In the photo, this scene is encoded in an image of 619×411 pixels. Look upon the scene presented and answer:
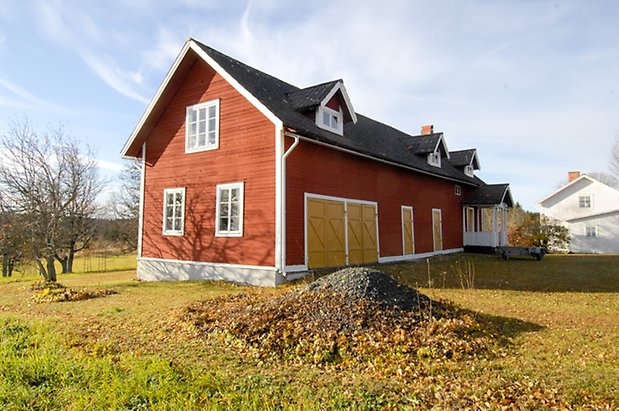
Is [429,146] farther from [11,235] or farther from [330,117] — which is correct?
[11,235]

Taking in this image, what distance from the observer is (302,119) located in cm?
1369

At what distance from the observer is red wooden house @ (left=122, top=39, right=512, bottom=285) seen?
12305 mm

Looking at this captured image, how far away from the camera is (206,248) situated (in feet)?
45.1

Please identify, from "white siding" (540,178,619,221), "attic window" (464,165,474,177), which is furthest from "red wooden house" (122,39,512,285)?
"white siding" (540,178,619,221)

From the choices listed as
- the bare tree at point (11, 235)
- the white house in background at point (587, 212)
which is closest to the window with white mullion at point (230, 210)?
the bare tree at point (11, 235)

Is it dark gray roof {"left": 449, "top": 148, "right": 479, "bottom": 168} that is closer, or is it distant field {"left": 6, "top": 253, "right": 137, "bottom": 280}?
dark gray roof {"left": 449, "top": 148, "right": 479, "bottom": 168}

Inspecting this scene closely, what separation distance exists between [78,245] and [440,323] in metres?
31.0

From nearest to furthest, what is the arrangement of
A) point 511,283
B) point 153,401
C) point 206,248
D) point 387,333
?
point 153,401
point 387,333
point 511,283
point 206,248

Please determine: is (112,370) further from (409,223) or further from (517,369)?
(409,223)

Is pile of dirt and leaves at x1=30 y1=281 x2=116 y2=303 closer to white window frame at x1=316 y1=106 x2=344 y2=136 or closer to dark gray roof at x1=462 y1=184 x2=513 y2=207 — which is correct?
white window frame at x1=316 y1=106 x2=344 y2=136

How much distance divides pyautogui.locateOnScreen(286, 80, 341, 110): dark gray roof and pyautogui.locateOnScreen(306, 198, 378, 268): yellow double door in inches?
137

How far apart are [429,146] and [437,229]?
4.55 metres

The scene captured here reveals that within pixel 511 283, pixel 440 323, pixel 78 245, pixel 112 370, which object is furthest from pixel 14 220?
pixel 511 283

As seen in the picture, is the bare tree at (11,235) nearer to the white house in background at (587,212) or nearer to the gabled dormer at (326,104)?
the gabled dormer at (326,104)
